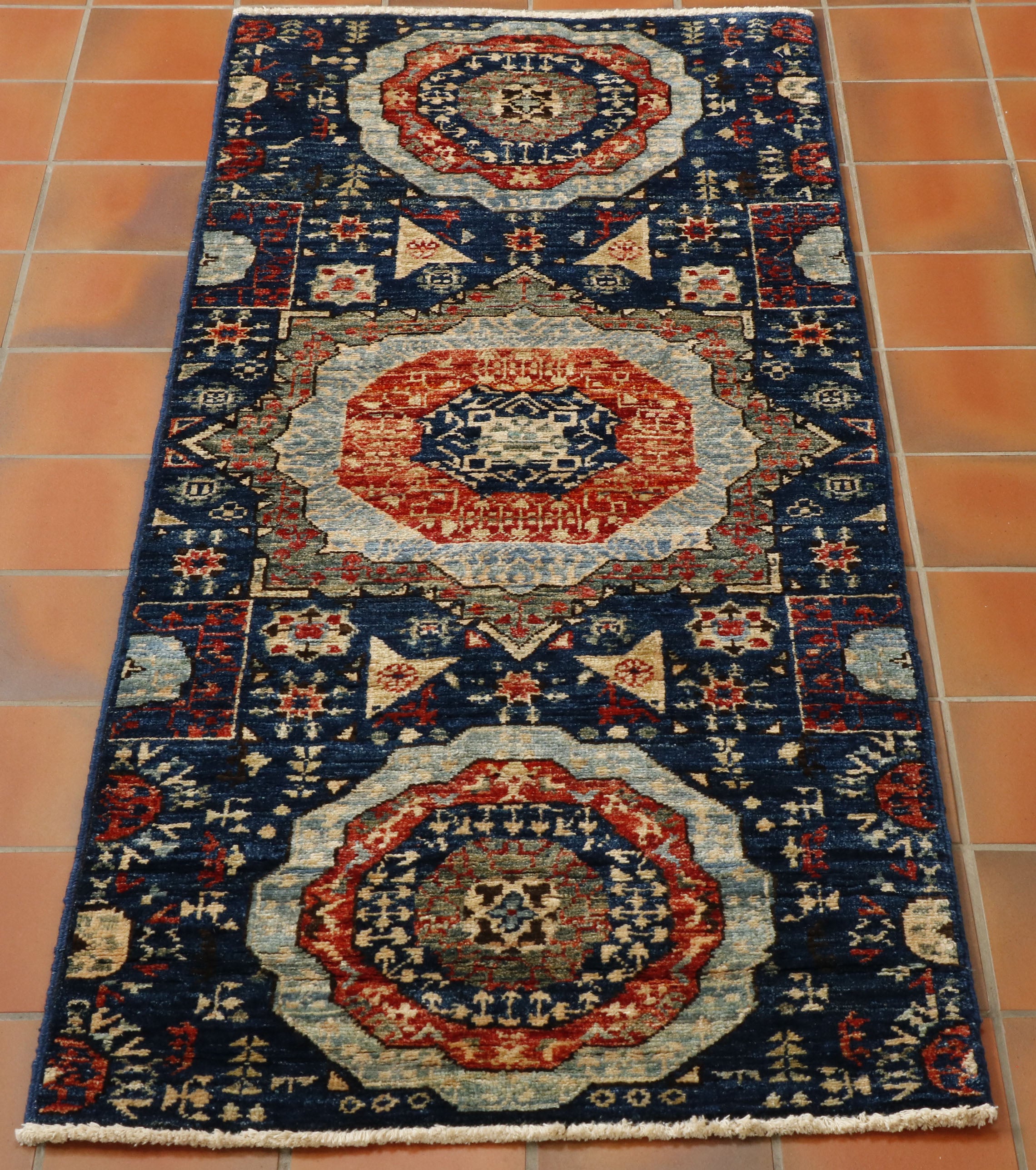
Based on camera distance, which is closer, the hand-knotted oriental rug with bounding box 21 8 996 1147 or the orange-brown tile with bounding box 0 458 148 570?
the hand-knotted oriental rug with bounding box 21 8 996 1147

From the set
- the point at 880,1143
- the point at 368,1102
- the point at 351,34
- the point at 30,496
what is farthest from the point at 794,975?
the point at 351,34

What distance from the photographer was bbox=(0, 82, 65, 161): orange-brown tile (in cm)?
271

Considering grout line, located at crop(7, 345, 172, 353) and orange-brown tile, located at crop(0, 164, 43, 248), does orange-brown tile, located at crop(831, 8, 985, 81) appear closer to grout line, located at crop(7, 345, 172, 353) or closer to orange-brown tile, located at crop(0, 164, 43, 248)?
grout line, located at crop(7, 345, 172, 353)

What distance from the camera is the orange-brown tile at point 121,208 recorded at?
8.43ft

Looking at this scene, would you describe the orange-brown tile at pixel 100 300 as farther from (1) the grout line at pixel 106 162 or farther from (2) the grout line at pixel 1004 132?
(2) the grout line at pixel 1004 132

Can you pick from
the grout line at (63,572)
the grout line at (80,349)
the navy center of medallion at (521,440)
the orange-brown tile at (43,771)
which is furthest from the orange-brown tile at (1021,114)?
the orange-brown tile at (43,771)

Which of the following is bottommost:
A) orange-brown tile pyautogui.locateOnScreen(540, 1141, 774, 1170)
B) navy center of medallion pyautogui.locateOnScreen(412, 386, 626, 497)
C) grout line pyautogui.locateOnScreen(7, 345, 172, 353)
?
orange-brown tile pyautogui.locateOnScreen(540, 1141, 774, 1170)

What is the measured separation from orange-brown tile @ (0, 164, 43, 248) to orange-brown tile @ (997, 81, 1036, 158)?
2.24m

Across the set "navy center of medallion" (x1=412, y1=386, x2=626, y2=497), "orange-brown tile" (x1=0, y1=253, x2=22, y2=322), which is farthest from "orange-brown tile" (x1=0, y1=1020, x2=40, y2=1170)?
"orange-brown tile" (x1=0, y1=253, x2=22, y2=322)

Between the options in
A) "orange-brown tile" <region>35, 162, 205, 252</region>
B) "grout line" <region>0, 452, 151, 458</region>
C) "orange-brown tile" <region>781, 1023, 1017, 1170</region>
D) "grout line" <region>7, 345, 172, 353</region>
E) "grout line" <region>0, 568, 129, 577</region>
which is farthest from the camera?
"orange-brown tile" <region>35, 162, 205, 252</region>

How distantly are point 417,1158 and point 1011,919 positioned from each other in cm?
101

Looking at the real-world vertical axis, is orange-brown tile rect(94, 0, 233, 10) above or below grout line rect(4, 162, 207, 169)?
above

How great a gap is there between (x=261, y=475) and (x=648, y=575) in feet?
2.51

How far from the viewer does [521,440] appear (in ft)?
7.57
